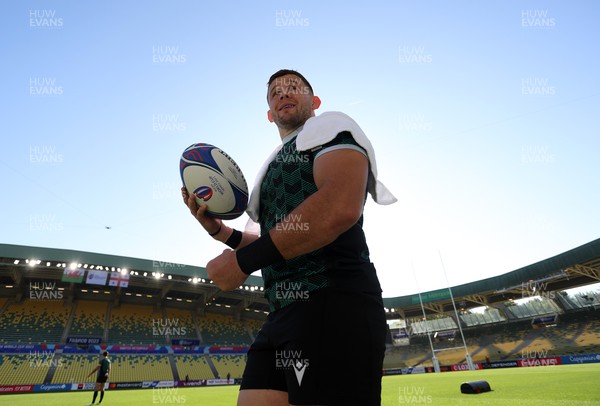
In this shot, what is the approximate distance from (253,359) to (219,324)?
40503mm

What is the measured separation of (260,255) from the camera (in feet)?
4.40

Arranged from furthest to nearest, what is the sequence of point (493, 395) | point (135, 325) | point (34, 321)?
point (135, 325), point (34, 321), point (493, 395)

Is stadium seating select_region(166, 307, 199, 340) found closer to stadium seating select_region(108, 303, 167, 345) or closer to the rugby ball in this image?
stadium seating select_region(108, 303, 167, 345)

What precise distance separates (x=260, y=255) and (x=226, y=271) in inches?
7.7

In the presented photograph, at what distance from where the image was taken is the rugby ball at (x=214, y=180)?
2311 millimetres

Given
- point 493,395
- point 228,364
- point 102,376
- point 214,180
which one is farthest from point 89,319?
point 214,180

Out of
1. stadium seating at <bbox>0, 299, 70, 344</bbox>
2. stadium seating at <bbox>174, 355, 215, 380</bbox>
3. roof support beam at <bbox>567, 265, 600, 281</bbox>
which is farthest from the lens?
stadium seating at <bbox>174, 355, 215, 380</bbox>

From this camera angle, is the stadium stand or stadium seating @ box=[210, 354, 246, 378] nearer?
stadium seating @ box=[210, 354, 246, 378]

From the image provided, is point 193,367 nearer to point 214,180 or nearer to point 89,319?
point 89,319

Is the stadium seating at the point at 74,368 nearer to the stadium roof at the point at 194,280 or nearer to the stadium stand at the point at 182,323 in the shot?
the stadium roof at the point at 194,280

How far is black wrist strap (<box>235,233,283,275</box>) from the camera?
133cm

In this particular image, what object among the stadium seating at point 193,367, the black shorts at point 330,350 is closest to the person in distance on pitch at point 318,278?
the black shorts at point 330,350

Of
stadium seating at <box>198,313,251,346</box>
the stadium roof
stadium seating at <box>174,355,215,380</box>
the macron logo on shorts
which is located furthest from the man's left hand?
stadium seating at <box>198,313,251,346</box>

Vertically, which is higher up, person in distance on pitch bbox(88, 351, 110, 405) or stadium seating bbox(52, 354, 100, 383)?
person in distance on pitch bbox(88, 351, 110, 405)
